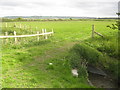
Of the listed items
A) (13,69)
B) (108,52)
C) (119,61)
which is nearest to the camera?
(119,61)

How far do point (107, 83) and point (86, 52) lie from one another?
192cm

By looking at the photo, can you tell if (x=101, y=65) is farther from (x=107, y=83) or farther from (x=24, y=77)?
(x=24, y=77)

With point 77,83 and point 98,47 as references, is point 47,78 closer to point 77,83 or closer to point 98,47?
point 77,83

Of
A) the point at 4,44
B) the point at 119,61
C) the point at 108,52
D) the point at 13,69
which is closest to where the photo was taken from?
the point at 119,61

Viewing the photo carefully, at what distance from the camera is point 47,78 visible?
6.65 meters

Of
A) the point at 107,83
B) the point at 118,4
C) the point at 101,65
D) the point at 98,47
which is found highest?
the point at 118,4

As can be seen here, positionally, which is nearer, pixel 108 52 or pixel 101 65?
pixel 101 65

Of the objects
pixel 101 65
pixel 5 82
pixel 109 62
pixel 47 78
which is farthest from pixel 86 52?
pixel 5 82

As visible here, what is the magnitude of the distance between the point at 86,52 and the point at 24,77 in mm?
3081

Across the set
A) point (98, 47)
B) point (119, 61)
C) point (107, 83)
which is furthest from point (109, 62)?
point (98, 47)

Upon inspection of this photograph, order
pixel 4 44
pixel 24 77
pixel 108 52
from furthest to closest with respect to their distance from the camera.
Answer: pixel 4 44 < pixel 108 52 < pixel 24 77

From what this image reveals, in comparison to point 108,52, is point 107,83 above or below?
below

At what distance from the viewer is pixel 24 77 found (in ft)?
22.3

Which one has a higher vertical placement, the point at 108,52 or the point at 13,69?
the point at 108,52
